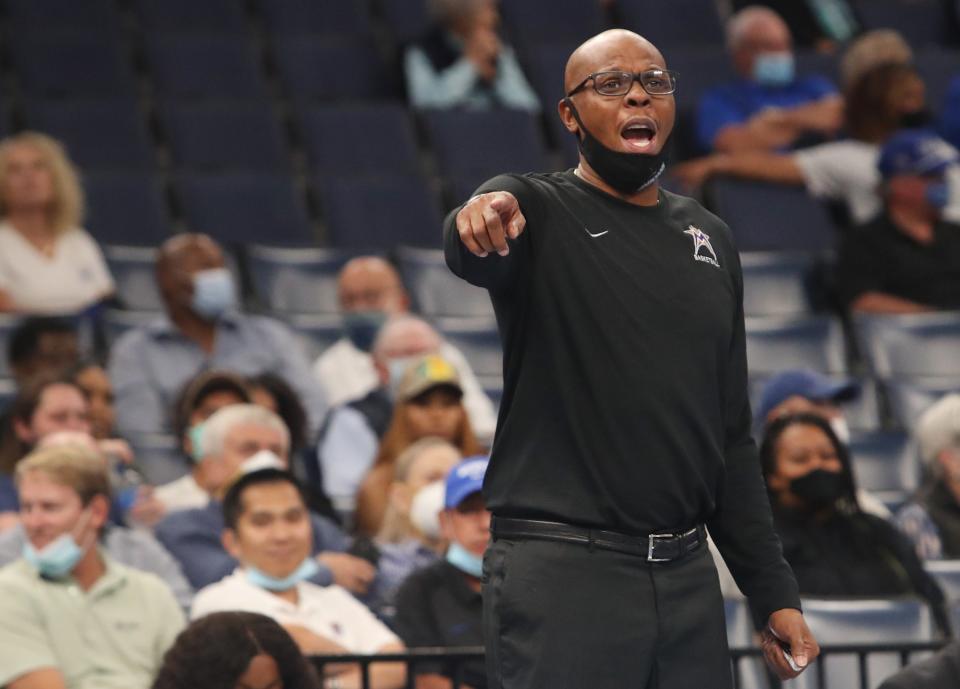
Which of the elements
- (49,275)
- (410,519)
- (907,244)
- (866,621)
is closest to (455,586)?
(410,519)

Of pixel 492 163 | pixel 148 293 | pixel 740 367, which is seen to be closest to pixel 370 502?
pixel 148 293

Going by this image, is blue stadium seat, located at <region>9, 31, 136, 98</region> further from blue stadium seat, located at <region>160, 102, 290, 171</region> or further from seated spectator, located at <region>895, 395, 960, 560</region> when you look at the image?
seated spectator, located at <region>895, 395, 960, 560</region>

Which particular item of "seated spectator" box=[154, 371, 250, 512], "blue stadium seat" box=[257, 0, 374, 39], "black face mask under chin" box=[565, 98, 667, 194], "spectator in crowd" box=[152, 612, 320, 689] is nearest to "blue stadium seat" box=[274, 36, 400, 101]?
"blue stadium seat" box=[257, 0, 374, 39]

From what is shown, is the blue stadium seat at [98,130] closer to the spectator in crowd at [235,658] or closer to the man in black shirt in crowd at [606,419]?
the spectator in crowd at [235,658]

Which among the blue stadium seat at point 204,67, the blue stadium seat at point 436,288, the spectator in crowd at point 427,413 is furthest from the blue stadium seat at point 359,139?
the spectator in crowd at point 427,413

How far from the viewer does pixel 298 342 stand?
671 cm

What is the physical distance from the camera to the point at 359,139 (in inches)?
295

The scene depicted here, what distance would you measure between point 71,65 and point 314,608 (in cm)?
352

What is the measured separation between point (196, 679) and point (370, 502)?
187 cm

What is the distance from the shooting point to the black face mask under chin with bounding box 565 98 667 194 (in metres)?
2.64

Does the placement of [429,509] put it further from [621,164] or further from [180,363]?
[621,164]

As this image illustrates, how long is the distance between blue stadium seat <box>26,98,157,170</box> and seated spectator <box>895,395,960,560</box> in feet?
10.8

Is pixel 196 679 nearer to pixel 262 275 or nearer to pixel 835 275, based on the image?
pixel 262 275

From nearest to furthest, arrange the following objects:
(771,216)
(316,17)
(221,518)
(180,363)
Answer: (221,518), (180,363), (771,216), (316,17)
